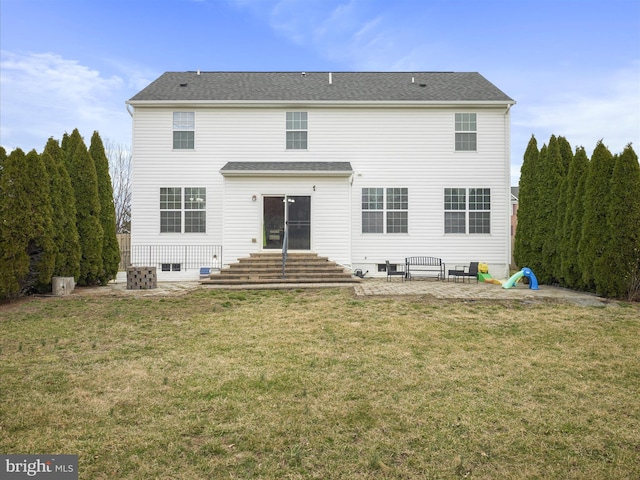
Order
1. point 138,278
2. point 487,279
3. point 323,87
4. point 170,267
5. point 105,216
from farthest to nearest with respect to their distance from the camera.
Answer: point 323,87 → point 170,267 → point 487,279 → point 105,216 → point 138,278

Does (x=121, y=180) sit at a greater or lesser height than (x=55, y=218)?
greater

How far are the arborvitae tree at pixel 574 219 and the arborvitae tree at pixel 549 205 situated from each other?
3.00 ft

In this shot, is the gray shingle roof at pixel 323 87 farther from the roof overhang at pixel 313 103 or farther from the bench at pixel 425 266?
the bench at pixel 425 266

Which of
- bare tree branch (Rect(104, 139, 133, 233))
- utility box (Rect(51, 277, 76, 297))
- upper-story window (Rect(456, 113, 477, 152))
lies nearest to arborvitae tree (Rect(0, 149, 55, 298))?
utility box (Rect(51, 277, 76, 297))

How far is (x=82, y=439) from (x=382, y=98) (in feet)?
50.1

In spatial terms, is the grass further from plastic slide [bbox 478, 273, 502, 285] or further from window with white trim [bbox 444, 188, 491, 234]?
window with white trim [bbox 444, 188, 491, 234]

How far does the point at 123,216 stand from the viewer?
107 feet

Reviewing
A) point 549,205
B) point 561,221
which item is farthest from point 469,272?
point 549,205

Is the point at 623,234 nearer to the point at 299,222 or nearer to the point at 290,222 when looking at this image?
the point at 299,222

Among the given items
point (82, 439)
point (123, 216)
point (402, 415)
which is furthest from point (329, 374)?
point (123, 216)

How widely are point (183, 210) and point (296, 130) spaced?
542cm

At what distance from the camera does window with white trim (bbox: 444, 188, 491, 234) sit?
1611 cm

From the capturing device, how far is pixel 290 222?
50.1 ft

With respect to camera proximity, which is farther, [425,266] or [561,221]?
[425,266]
